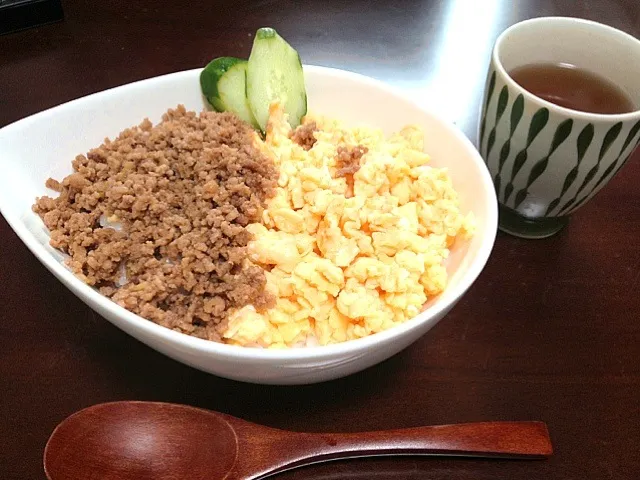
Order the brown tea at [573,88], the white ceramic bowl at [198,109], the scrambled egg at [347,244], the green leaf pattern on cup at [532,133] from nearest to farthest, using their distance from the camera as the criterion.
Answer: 1. the white ceramic bowl at [198,109]
2. the scrambled egg at [347,244]
3. the green leaf pattern on cup at [532,133]
4. the brown tea at [573,88]

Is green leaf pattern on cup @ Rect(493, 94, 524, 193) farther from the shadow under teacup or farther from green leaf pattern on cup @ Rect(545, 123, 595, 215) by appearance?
green leaf pattern on cup @ Rect(545, 123, 595, 215)

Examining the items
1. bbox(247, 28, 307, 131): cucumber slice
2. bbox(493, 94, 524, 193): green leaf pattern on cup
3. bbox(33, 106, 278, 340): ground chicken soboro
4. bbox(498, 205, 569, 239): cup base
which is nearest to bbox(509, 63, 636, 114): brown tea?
bbox(493, 94, 524, 193): green leaf pattern on cup

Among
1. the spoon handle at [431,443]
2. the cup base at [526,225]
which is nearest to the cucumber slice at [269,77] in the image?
the cup base at [526,225]

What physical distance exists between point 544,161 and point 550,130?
2.6 inches

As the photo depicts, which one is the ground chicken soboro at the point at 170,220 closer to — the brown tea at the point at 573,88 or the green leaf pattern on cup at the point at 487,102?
the green leaf pattern on cup at the point at 487,102

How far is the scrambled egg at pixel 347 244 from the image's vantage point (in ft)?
2.84

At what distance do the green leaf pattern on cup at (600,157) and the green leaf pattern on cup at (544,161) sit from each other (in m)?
0.06

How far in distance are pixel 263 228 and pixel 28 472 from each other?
0.47m

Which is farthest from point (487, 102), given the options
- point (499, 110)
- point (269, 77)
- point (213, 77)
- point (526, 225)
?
point (213, 77)

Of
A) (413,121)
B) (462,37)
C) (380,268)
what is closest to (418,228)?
(380,268)

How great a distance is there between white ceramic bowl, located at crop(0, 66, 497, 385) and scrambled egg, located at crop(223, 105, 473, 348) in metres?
0.04

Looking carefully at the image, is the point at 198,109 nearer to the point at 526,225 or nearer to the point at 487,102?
the point at 487,102

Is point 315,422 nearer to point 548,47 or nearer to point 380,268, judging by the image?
point 380,268

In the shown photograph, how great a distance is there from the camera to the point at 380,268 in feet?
2.86
